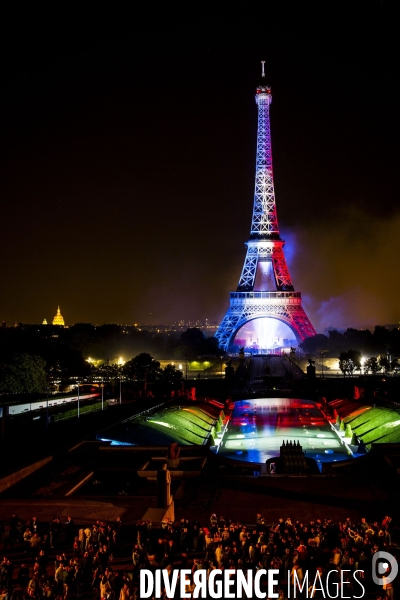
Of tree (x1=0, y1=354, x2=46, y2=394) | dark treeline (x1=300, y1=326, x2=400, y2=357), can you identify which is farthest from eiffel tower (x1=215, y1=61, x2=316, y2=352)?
tree (x1=0, y1=354, x2=46, y2=394)

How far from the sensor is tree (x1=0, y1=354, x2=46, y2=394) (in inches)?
2200

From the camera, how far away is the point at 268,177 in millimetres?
119250

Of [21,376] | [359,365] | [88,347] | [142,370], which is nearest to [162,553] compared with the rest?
[21,376]

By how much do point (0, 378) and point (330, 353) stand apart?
72.3 m

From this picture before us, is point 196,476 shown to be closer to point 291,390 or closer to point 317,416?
point 317,416

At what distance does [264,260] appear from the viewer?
392ft

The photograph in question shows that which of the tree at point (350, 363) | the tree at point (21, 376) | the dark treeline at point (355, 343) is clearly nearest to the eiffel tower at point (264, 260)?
the dark treeline at point (355, 343)

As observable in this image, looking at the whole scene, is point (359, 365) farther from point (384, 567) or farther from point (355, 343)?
point (384, 567)

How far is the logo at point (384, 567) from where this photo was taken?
14484mm

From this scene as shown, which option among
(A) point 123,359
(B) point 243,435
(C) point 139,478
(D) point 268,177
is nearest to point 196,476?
(C) point 139,478

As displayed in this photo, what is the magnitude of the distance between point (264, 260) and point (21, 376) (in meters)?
69.8

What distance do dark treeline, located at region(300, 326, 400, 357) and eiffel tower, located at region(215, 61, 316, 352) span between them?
9.32ft

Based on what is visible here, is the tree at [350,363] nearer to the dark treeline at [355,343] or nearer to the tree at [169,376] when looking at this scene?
the dark treeline at [355,343]

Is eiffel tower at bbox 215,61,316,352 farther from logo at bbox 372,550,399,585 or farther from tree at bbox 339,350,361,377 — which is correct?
logo at bbox 372,550,399,585
